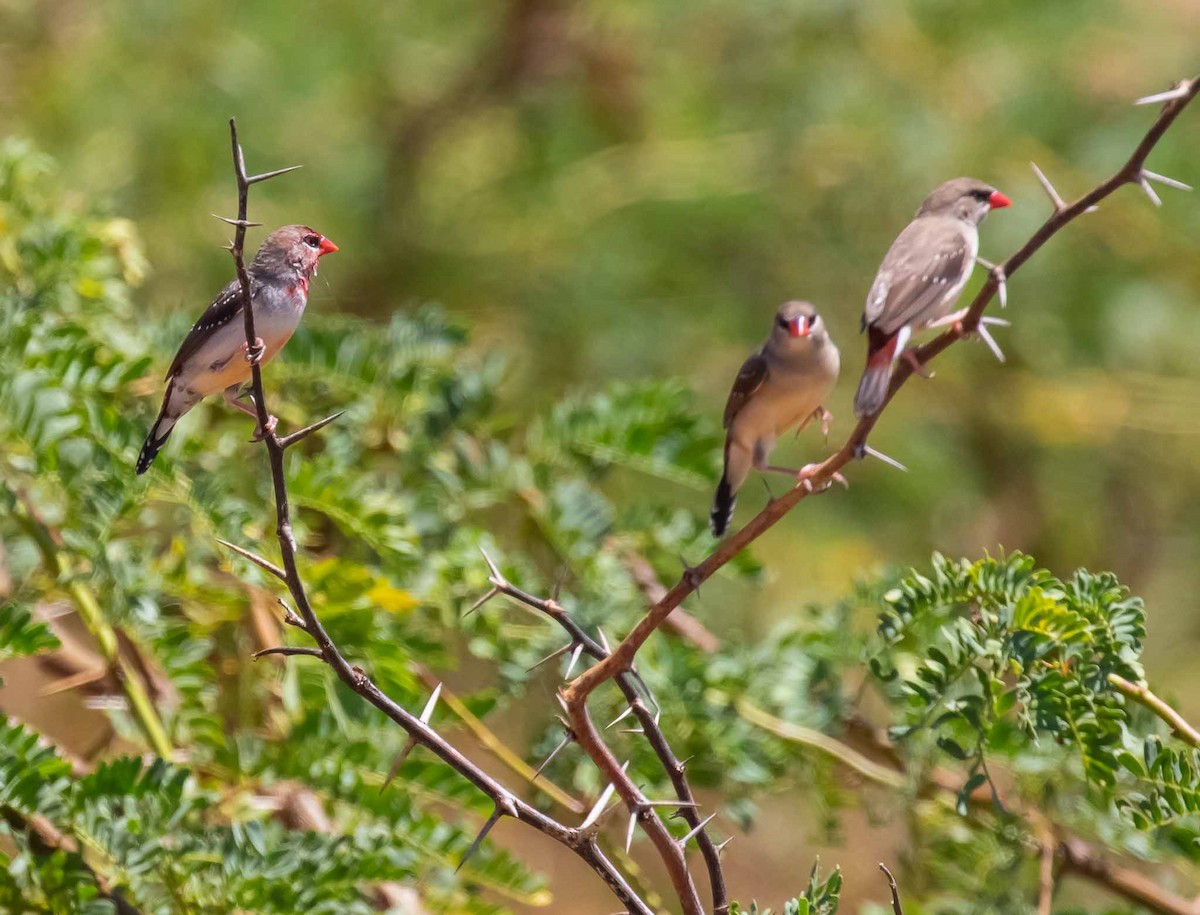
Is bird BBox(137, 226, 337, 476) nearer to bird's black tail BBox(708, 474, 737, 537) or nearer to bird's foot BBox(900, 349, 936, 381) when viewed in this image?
bird's black tail BBox(708, 474, 737, 537)

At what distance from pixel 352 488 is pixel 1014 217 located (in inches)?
208

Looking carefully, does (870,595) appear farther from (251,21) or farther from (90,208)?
(251,21)

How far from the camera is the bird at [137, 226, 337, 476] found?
263cm

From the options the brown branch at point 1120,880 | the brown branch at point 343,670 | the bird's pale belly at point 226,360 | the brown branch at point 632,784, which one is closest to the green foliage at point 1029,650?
the brown branch at point 632,784

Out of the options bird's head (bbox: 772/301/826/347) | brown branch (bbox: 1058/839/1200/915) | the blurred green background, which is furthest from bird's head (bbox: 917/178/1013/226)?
the blurred green background

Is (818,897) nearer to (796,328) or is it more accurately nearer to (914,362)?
(914,362)

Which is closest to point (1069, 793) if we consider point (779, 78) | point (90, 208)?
point (90, 208)

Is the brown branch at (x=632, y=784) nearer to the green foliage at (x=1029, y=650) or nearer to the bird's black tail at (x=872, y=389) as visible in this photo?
the green foliage at (x=1029, y=650)

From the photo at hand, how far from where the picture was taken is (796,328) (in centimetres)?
271

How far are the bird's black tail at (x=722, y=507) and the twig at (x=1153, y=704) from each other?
981 millimetres

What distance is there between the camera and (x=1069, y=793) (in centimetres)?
349

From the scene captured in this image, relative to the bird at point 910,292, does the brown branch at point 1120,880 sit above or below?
below

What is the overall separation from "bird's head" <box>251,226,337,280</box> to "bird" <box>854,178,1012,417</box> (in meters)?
1.13

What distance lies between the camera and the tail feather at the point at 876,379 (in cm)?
215
